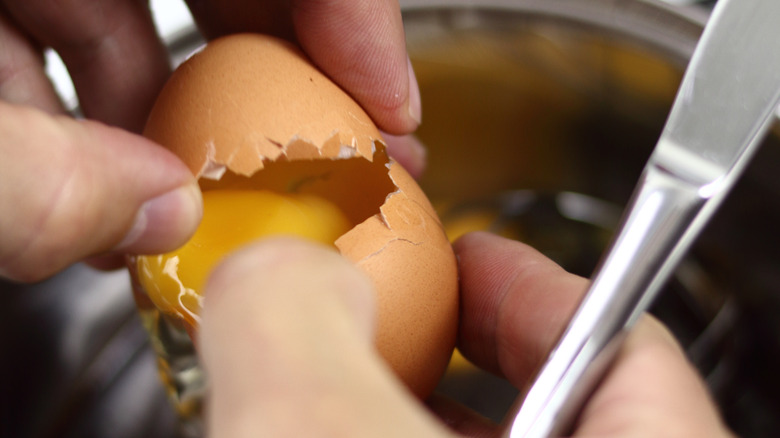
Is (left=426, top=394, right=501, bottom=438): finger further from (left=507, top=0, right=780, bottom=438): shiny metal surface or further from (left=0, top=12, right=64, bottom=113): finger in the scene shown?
(left=0, top=12, right=64, bottom=113): finger

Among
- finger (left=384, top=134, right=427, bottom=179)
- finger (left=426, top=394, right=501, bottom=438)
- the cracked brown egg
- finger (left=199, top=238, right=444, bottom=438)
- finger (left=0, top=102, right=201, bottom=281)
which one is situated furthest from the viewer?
finger (left=384, top=134, right=427, bottom=179)

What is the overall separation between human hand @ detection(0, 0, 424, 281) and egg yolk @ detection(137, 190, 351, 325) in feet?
0.34

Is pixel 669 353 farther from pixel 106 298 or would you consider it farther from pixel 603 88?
pixel 106 298

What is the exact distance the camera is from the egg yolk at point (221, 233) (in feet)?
1.89

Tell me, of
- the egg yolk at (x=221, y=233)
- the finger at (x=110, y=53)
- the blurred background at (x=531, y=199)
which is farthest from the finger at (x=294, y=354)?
the blurred background at (x=531, y=199)

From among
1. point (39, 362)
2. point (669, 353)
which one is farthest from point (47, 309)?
point (669, 353)

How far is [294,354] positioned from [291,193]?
39cm

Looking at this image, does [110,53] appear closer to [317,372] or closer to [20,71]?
[20,71]

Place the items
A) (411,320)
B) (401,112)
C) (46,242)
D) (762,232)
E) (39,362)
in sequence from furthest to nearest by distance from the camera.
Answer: (39,362) → (762,232) → (401,112) → (411,320) → (46,242)

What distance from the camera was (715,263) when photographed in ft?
3.26

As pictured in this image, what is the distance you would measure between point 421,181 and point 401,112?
0.41 meters

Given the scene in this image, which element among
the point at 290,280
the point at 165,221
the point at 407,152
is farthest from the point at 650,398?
the point at 407,152

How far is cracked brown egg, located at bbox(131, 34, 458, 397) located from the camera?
0.53 m

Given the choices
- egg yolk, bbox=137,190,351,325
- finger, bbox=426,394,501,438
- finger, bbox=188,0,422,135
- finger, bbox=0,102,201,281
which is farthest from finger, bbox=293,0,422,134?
finger, bbox=426,394,501,438
